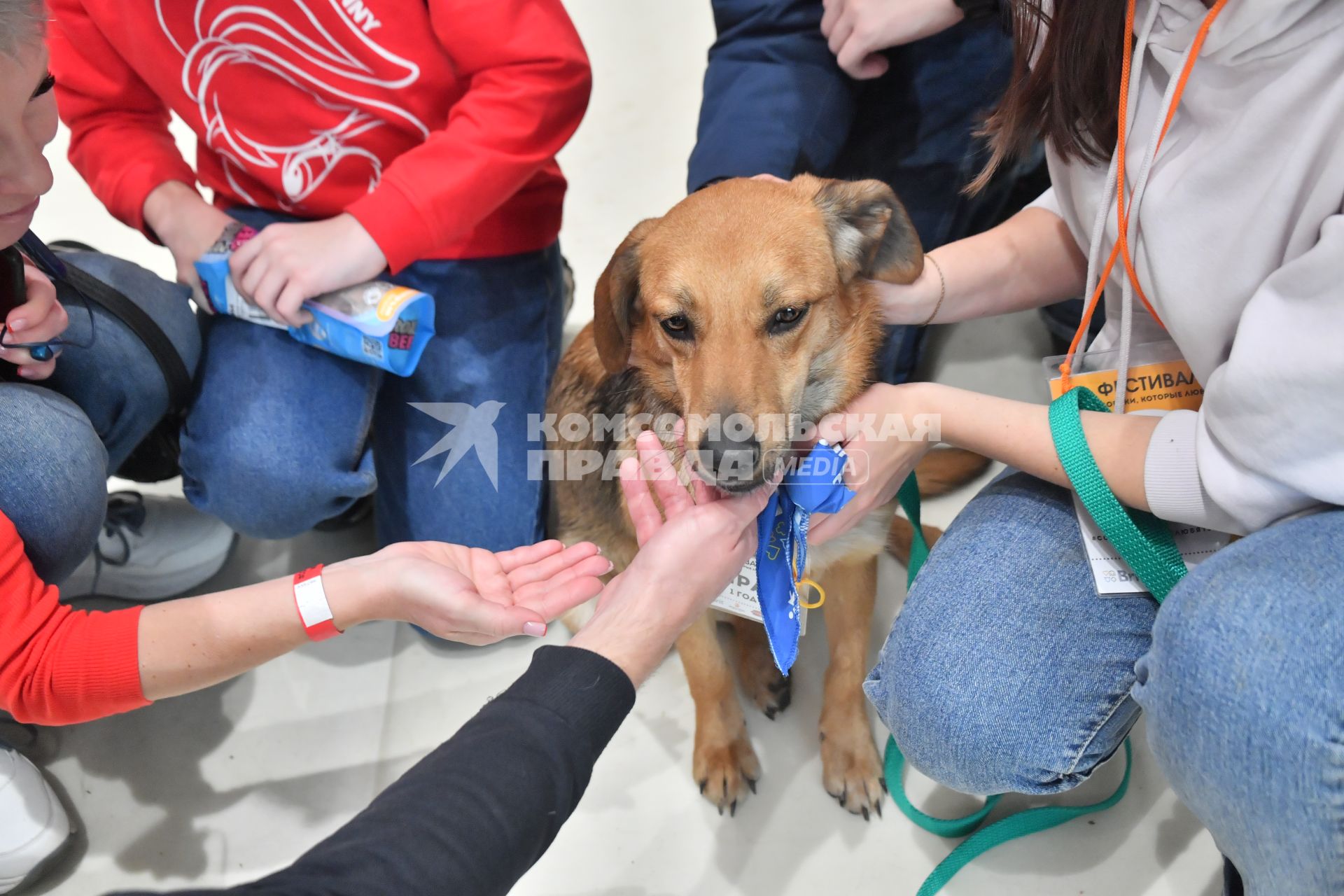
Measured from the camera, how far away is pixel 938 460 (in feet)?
6.38

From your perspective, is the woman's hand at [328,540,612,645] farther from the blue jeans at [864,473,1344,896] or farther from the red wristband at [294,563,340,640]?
the blue jeans at [864,473,1344,896]

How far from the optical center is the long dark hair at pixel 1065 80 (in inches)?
46.0

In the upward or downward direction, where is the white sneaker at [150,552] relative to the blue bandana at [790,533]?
downward

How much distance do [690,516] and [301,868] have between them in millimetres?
635

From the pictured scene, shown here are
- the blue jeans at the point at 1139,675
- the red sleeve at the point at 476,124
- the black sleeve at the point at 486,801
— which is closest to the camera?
the black sleeve at the point at 486,801

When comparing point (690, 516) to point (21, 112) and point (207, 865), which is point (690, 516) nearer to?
point (21, 112)

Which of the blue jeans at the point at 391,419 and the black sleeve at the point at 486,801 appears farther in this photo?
the blue jeans at the point at 391,419

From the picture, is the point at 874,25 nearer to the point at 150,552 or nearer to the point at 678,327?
the point at 678,327

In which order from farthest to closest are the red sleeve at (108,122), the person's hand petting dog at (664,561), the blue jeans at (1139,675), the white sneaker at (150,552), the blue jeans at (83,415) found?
1. the white sneaker at (150,552)
2. the red sleeve at (108,122)
3. the blue jeans at (83,415)
4. the person's hand petting dog at (664,561)
5. the blue jeans at (1139,675)

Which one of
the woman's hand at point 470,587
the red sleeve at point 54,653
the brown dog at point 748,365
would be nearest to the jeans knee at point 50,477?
the red sleeve at point 54,653

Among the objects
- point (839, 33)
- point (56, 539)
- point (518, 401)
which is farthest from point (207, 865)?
point (839, 33)

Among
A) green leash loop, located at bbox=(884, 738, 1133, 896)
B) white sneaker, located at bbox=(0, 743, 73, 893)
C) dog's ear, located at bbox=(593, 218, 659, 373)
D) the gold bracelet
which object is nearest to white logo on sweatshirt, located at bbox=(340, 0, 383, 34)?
dog's ear, located at bbox=(593, 218, 659, 373)

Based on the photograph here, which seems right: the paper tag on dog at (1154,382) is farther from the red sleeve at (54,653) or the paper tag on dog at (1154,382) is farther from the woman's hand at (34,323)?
the woman's hand at (34,323)

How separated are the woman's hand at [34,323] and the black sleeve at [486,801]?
1.02 metres
